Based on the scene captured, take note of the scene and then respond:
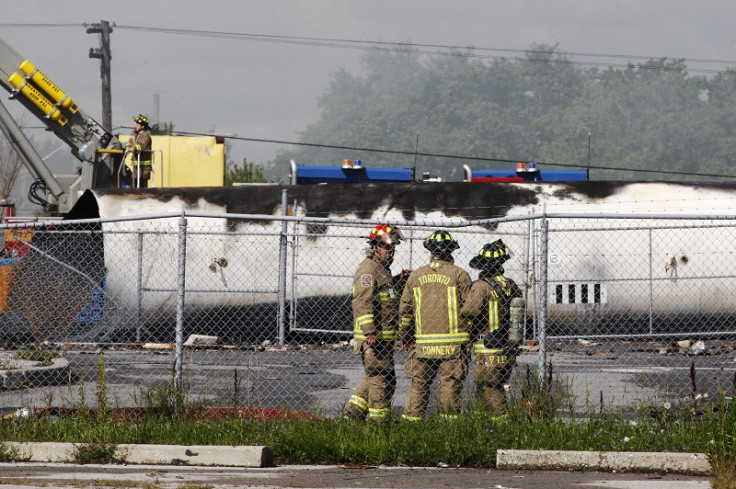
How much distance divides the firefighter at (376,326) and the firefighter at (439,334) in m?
0.21

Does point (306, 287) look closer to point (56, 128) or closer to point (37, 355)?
point (37, 355)

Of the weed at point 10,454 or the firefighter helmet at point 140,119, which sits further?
the firefighter helmet at point 140,119

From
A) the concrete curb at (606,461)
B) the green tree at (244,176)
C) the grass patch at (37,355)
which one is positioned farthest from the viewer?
the green tree at (244,176)

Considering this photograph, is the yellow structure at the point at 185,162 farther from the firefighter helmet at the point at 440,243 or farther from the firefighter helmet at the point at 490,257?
the firefighter helmet at the point at 440,243

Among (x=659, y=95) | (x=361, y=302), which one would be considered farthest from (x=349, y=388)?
(x=659, y=95)

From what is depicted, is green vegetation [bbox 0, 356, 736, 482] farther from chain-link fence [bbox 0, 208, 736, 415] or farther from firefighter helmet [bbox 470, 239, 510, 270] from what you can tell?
chain-link fence [bbox 0, 208, 736, 415]

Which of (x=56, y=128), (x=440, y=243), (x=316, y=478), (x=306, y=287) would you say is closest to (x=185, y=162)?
(x=56, y=128)

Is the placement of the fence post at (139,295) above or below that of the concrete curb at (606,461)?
above

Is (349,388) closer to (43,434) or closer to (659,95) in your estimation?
(43,434)

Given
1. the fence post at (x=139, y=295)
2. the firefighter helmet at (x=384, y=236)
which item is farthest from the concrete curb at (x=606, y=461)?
the fence post at (x=139, y=295)

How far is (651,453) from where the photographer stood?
24.5 feet

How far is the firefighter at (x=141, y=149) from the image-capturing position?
64.3 ft

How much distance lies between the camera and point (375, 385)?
8984 mm

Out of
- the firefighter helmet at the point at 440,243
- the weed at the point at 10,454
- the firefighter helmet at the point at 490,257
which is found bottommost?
the weed at the point at 10,454
